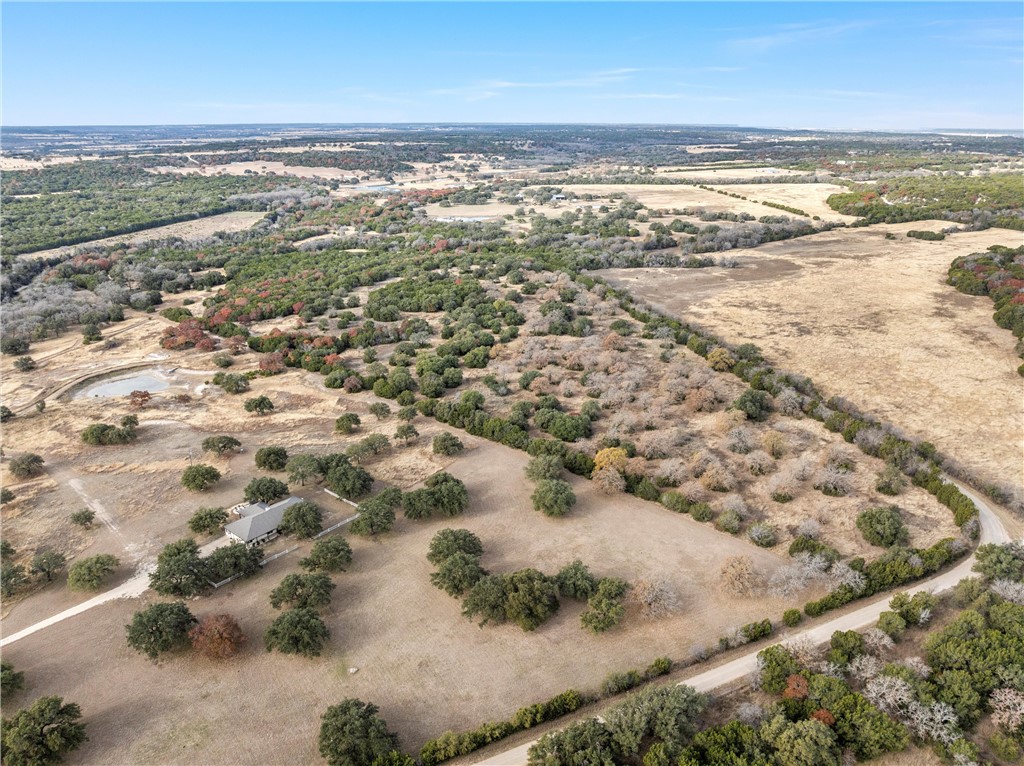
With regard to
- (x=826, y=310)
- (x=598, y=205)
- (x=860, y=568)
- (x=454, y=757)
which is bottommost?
(x=454, y=757)

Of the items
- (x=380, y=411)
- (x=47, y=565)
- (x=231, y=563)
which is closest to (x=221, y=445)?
(x=380, y=411)

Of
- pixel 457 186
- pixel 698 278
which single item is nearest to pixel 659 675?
pixel 698 278

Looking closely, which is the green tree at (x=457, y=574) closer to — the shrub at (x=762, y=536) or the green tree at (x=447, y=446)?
the green tree at (x=447, y=446)

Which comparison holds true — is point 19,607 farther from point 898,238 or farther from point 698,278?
point 898,238

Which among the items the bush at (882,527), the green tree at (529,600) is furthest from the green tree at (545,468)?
the bush at (882,527)

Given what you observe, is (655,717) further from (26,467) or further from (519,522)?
(26,467)

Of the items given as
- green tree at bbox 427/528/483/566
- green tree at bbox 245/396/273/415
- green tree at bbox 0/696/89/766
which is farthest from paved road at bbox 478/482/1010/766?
green tree at bbox 245/396/273/415
